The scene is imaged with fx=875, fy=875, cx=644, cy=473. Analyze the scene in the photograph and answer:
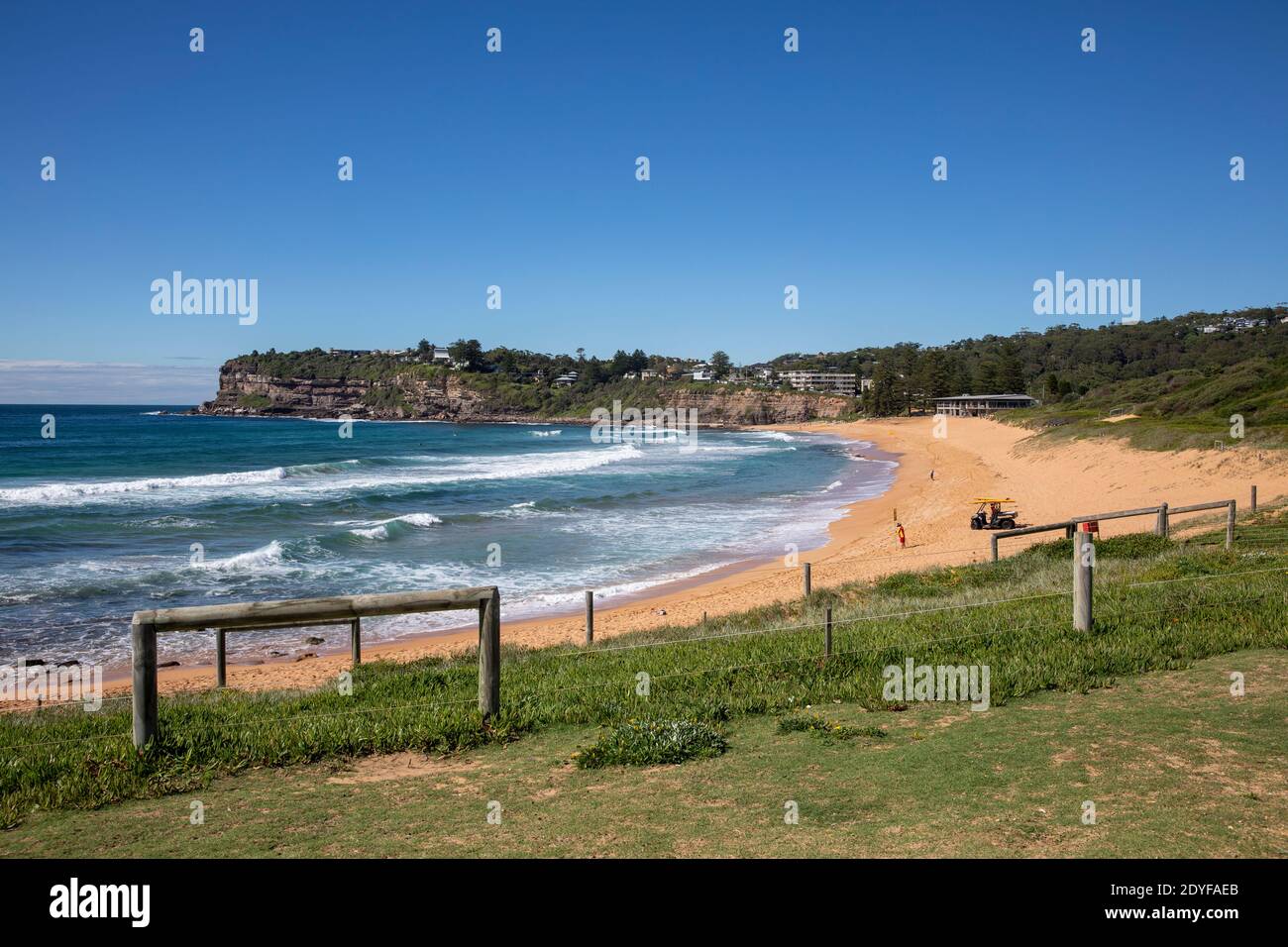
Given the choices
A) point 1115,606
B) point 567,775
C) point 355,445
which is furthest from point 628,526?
point 355,445

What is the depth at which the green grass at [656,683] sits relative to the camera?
267 inches

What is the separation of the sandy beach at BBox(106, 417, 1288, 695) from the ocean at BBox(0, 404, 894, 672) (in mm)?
1519

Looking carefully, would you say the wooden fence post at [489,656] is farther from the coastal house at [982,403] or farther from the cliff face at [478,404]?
the cliff face at [478,404]

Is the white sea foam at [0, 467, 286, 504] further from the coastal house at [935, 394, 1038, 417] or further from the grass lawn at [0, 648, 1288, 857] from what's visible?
the coastal house at [935, 394, 1038, 417]

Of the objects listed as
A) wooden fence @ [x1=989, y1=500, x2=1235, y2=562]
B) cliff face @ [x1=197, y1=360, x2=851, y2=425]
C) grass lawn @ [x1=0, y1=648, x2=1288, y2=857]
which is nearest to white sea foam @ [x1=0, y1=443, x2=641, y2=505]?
wooden fence @ [x1=989, y1=500, x2=1235, y2=562]

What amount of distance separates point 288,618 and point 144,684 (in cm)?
113

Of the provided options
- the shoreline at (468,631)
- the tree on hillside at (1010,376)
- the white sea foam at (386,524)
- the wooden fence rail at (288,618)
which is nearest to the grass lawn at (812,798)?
the wooden fence rail at (288,618)

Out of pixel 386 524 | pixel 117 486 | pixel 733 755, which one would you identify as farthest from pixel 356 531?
pixel 733 755

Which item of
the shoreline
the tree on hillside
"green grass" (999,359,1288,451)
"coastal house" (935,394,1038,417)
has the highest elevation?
the tree on hillside

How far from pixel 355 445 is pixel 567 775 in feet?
308

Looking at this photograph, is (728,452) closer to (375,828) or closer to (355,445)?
(355,445)

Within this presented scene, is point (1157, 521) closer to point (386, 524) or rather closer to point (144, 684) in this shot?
point (144, 684)

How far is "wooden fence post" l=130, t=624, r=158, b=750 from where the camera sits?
6.73 m

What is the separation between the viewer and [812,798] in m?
5.79
